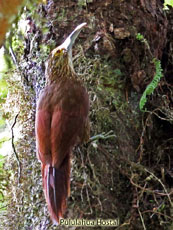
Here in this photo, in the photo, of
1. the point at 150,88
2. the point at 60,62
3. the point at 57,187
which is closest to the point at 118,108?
the point at 150,88

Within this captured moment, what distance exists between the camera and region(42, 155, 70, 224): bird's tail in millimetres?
1859

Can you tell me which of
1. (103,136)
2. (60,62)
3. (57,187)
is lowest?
(57,187)

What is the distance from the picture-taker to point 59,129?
197cm

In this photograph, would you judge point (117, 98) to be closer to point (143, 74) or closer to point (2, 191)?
point (143, 74)

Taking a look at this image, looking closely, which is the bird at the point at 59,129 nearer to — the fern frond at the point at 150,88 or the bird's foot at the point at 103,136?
the bird's foot at the point at 103,136

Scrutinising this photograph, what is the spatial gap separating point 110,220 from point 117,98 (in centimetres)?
84

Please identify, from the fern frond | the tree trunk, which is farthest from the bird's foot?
the fern frond

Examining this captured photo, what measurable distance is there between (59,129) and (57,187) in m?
0.32

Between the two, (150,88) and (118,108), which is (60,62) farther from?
(150,88)

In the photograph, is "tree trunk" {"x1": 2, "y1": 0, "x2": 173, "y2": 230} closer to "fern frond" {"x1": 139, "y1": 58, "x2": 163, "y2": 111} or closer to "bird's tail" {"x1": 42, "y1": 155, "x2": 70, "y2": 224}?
"fern frond" {"x1": 139, "y1": 58, "x2": 163, "y2": 111}

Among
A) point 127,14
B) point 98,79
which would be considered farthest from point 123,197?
point 127,14

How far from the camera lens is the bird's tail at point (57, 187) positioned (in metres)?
1.86

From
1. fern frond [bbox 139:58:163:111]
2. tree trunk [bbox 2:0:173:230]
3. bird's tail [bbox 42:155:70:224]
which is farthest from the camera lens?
fern frond [bbox 139:58:163:111]

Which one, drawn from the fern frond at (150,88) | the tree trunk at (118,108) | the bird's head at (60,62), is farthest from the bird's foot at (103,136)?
the bird's head at (60,62)
